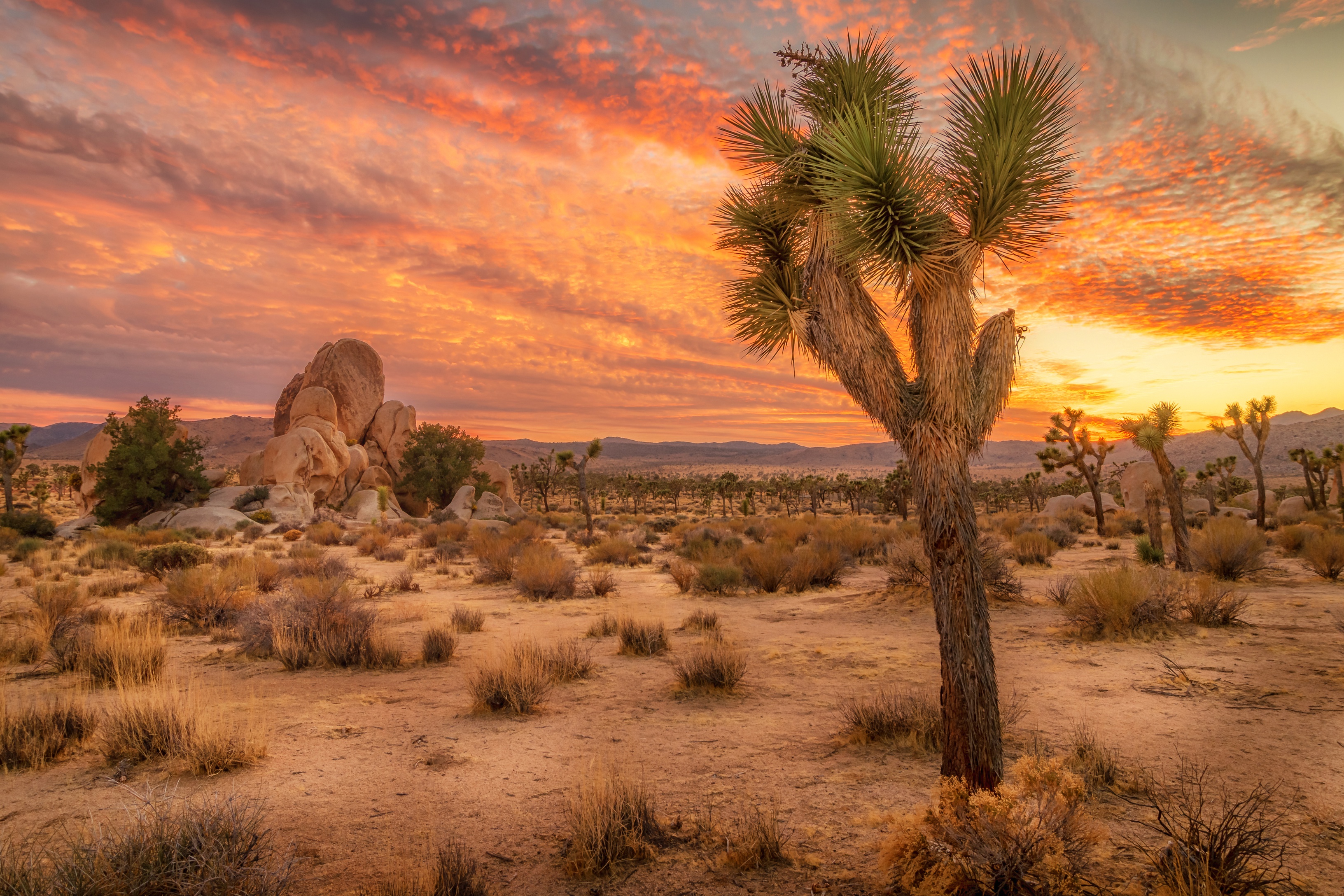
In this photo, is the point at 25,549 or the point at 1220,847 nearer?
the point at 1220,847

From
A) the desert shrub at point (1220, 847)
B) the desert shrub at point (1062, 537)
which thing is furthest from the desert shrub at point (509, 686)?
the desert shrub at point (1062, 537)

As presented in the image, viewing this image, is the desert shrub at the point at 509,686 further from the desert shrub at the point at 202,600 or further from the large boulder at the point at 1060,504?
the large boulder at the point at 1060,504

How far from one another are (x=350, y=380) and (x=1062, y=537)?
47.5 meters

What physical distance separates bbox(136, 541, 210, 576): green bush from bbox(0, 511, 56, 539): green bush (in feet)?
48.9

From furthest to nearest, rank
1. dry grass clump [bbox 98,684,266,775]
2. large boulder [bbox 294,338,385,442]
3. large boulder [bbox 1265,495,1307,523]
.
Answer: large boulder [bbox 294,338,385,442] < large boulder [bbox 1265,495,1307,523] < dry grass clump [bbox 98,684,266,775]

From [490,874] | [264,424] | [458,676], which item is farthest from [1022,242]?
[264,424]

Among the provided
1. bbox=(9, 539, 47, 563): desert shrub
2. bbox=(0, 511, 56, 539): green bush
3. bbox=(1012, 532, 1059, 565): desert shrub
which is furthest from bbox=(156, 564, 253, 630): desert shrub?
bbox=(0, 511, 56, 539): green bush

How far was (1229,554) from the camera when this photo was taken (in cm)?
1468

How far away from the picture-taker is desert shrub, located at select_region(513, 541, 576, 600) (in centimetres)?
1556

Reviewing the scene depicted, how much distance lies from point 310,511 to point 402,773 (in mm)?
37919

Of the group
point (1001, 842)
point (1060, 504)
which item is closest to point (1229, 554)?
point (1001, 842)

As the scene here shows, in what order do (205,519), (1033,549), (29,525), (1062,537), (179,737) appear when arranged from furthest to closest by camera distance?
(205,519) < (29,525) < (1062,537) < (1033,549) < (179,737)

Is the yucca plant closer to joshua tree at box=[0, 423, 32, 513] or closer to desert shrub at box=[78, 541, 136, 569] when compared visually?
desert shrub at box=[78, 541, 136, 569]

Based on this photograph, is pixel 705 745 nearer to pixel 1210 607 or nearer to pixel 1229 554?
pixel 1210 607
